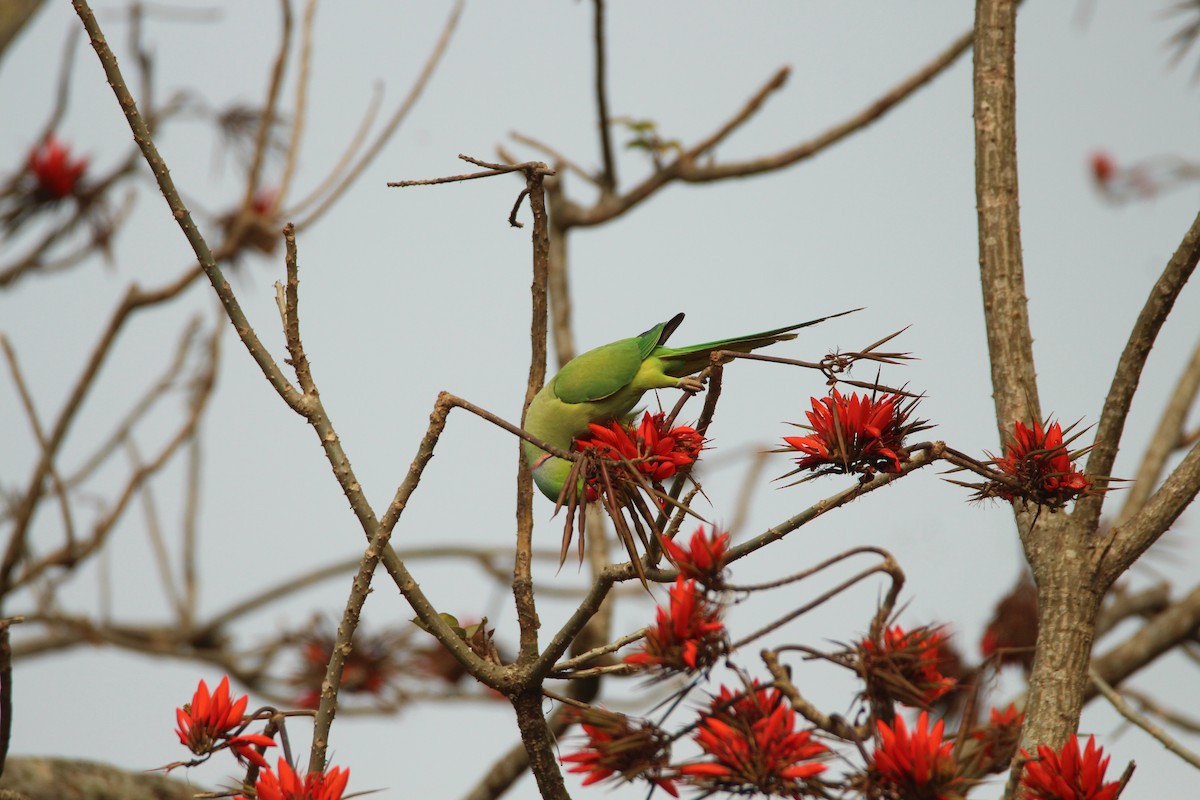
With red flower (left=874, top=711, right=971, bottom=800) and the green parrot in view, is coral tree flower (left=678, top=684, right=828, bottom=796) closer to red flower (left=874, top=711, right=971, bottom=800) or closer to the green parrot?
red flower (left=874, top=711, right=971, bottom=800)

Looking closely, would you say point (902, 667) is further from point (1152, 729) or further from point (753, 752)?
point (1152, 729)

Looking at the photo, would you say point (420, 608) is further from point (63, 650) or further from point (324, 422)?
point (63, 650)

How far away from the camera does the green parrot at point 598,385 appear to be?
233 cm

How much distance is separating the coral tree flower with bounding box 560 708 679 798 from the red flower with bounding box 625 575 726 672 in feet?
0.31

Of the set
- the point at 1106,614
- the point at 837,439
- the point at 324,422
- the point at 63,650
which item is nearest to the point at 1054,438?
the point at 837,439

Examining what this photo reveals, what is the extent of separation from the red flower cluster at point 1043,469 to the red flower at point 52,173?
4299mm

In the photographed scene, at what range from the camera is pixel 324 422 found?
76.9 inches

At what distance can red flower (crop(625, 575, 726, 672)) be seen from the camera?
1447 mm

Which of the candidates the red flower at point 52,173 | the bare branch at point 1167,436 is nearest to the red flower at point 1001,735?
the bare branch at point 1167,436

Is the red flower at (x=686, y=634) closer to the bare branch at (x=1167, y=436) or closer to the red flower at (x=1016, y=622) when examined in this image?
the bare branch at (x=1167, y=436)

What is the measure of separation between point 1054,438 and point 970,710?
1.54 feet

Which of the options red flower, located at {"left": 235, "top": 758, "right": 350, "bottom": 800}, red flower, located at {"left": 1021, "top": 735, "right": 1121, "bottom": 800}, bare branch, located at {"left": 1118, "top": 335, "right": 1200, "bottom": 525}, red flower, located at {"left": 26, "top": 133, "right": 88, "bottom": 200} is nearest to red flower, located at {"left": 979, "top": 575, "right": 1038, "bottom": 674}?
bare branch, located at {"left": 1118, "top": 335, "right": 1200, "bottom": 525}

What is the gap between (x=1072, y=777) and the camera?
1.61m

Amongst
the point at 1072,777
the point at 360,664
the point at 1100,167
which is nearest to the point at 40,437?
the point at 360,664
